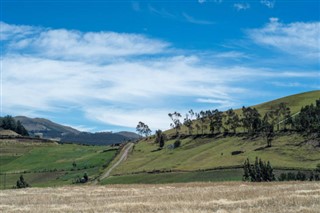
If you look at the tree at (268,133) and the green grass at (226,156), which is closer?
the green grass at (226,156)

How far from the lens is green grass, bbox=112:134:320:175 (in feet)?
438

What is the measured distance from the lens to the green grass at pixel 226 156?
13362 centimetres

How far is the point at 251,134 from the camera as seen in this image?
182250 mm

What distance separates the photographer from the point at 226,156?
154 meters

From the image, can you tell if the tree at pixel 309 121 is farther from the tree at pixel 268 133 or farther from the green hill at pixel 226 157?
the tree at pixel 268 133

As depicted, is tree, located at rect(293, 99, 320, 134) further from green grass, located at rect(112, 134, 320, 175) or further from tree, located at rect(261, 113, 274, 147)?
tree, located at rect(261, 113, 274, 147)

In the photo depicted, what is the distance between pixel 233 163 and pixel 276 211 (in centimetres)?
10830

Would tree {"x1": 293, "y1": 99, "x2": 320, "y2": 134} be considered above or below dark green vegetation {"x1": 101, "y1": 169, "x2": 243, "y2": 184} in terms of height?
above

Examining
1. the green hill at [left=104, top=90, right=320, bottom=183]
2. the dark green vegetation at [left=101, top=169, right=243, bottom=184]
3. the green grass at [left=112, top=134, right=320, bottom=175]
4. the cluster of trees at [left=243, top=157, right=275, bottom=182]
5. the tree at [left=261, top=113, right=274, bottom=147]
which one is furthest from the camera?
the tree at [left=261, top=113, right=274, bottom=147]

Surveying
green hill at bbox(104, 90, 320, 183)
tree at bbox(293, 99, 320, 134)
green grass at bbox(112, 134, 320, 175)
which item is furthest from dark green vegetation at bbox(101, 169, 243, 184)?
tree at bbox(293, 99, 320, 134)

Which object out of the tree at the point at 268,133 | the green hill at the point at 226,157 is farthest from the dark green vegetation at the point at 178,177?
the tree at the point at 268,133

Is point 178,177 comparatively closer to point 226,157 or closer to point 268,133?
point 226,157

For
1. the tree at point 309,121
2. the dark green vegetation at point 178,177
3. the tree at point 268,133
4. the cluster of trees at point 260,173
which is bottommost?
the dark green vegetation at point 178,177

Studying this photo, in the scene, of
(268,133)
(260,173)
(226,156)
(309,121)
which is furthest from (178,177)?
(309,121)
